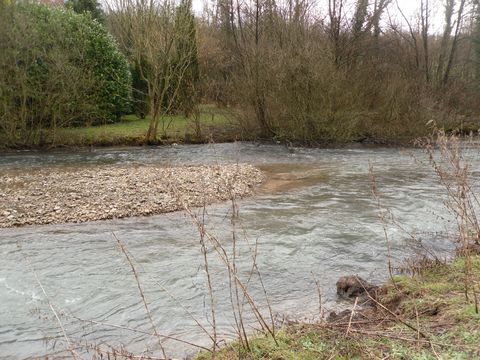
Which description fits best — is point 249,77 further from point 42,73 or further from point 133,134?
point 42,73

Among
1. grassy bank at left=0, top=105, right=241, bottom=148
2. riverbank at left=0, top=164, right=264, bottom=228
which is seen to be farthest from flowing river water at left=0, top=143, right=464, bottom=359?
grassy bank at left=0, top=105, right=241, bottom=148

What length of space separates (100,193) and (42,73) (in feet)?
33.7

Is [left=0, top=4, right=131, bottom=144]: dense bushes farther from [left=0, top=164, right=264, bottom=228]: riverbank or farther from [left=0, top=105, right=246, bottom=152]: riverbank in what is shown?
[left=0, top=164, right=264, bottom=228]: riverbank

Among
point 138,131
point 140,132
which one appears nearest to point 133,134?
point 140,132

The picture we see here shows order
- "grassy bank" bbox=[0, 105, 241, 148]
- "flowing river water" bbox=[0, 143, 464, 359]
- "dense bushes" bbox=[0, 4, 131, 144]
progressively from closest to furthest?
"flowing river water" bbox=[0, 143, 464, 359]
"dense bushes" bbox=[0, 4, 131, 144]
"grassy bank" bbox=[0, 105, 241, 148]

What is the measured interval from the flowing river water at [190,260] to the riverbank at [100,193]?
0.44 metres

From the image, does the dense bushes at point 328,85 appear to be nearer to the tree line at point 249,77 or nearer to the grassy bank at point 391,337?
the tree line at point 249,77

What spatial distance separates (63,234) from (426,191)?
30.3ft

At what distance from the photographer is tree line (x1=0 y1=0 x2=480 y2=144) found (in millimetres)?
19469

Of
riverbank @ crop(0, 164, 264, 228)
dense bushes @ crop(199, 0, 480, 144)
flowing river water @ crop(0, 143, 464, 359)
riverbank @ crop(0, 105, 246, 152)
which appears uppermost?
dense bushes @ crop(199, 0, 480, 144)

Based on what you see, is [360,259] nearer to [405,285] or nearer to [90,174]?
[405,285]

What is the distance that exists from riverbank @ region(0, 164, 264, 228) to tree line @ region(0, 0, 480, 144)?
5.87m

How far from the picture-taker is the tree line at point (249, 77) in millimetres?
19469

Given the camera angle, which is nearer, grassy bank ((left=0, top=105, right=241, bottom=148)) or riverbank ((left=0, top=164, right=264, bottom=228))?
riverbank ((left=0, top=164, right=264, bottom=228))
